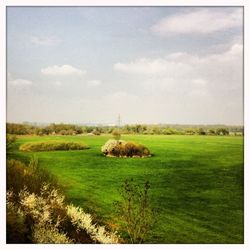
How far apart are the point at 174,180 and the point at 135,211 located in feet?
1.53

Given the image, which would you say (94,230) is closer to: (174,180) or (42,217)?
(42,217)

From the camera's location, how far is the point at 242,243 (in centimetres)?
407

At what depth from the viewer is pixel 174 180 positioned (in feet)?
13.8

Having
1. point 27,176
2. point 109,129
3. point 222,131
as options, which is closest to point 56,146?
point 27,176

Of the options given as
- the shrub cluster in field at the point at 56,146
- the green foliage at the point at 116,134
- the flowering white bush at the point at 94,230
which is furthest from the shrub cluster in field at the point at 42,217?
the green foliage at the point at 116,134

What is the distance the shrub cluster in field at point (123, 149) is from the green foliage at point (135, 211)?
0.89 ft

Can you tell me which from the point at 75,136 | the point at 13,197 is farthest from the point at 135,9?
the point at 13,197

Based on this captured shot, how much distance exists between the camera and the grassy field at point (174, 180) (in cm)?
406

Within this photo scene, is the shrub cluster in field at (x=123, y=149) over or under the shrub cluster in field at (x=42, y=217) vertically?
over

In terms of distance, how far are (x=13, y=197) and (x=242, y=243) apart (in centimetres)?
213

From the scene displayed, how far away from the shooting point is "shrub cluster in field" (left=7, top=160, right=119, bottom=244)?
4012mm

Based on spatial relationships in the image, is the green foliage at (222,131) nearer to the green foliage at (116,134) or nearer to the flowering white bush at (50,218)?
the green foliage at (116,134)

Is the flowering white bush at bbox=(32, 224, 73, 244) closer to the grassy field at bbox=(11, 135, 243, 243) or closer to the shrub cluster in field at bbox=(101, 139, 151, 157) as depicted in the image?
the grassy field at bbox=(11, 135, 243, 243)

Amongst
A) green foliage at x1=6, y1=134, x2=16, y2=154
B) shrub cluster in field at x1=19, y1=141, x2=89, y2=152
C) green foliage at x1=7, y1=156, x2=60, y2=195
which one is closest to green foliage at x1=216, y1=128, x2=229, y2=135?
shrub cluster in field at x1=19, y1=141, x2=89, y2=152
